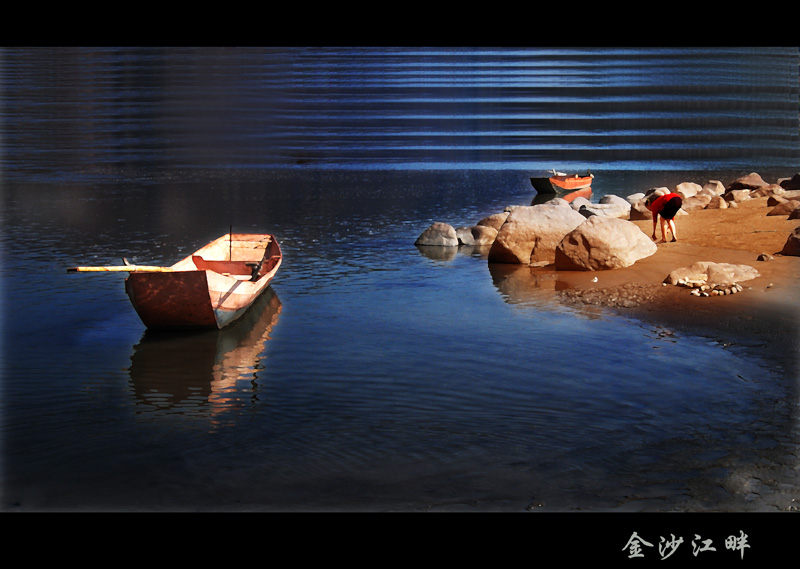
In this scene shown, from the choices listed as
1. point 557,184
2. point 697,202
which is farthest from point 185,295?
point 557,184

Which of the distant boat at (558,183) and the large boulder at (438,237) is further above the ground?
the distant boat at (558,183)

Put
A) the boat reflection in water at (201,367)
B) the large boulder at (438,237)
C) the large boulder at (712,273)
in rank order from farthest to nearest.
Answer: the large boulder at (438,237), the large boulder at (712,273), the boat reflection in water at (201,367)

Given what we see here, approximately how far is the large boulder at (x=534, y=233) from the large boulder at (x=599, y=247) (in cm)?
103

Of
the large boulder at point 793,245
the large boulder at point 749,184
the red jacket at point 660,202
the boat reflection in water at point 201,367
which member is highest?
the red jacket at point 660,202

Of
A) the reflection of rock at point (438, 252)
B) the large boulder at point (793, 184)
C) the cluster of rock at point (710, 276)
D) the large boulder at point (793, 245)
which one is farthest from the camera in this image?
the large boulder at point (793, 184)

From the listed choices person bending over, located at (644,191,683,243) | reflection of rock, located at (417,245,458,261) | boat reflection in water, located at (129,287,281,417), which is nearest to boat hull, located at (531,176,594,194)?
reflection of rock, located at (417,245,458,261)

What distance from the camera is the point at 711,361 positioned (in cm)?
1587

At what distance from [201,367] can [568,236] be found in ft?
33.4

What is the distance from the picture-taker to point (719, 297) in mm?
19844

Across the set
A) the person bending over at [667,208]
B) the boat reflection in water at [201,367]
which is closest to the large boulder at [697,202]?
the person bending over at [667,208]

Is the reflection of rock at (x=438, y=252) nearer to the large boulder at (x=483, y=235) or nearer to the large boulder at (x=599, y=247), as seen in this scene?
the large boulder at (x=483, y=235)

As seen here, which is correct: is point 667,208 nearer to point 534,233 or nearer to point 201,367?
point 534,233

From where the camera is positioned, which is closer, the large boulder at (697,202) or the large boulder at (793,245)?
the large boulder at (793,245)

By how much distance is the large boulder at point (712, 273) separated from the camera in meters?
20.6
